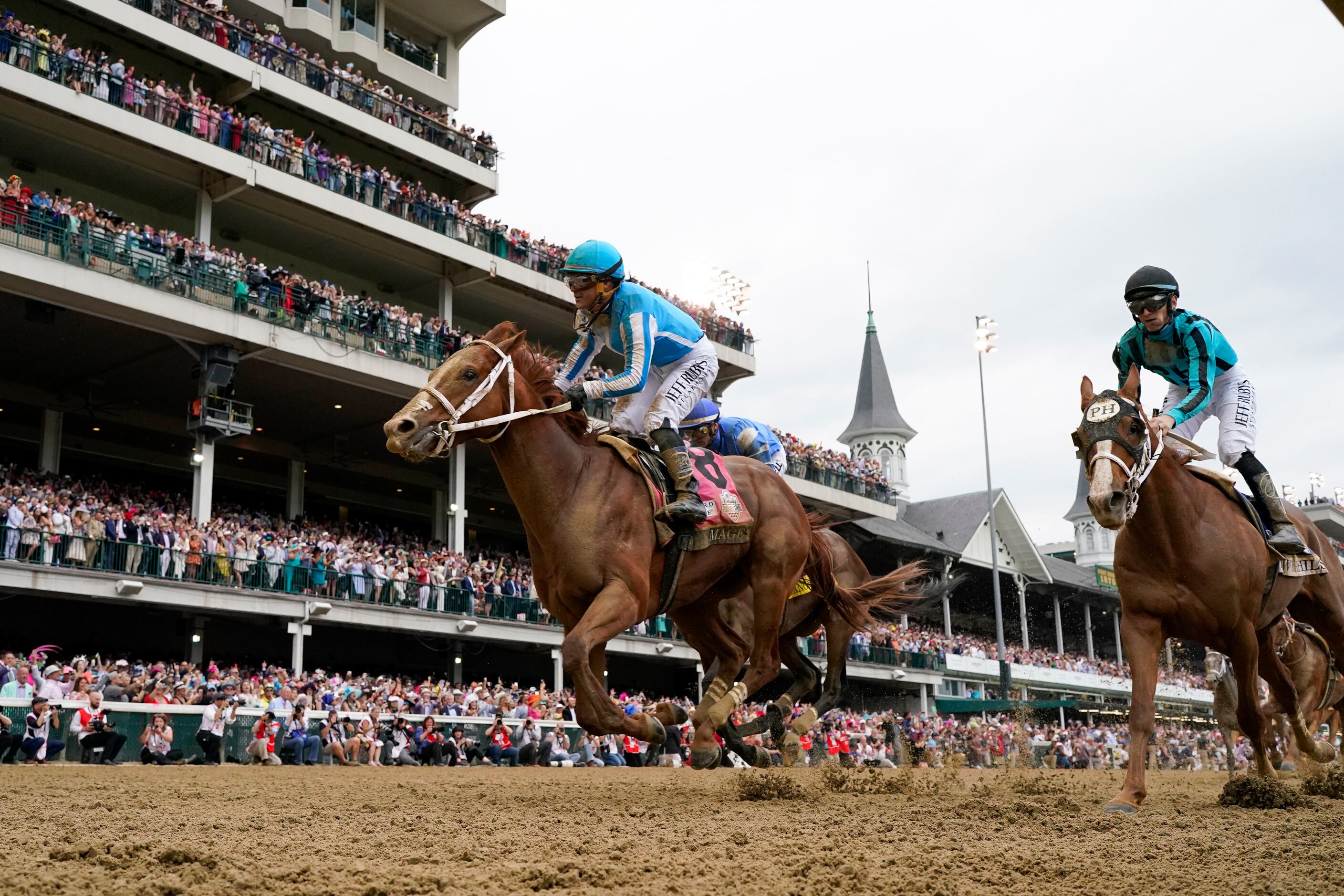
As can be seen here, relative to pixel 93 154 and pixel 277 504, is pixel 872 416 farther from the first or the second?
pixel 93 154

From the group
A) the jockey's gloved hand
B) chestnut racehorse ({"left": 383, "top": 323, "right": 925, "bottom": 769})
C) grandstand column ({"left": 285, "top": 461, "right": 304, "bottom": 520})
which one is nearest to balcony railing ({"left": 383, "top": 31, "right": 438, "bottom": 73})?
grandstand column ({"left": 285, "top": 461, "right": 304, "bottom": 520})

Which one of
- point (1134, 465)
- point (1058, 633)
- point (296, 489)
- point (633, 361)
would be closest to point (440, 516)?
point (296, 489)

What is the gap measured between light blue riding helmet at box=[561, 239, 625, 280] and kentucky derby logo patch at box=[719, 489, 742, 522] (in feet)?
5.47

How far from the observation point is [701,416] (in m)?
10.1

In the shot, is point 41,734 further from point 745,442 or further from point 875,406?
point 875,406

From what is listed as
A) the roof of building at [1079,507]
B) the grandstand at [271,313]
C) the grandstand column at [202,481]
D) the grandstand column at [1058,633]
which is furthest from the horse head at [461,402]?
the roof of building at [1079,507]

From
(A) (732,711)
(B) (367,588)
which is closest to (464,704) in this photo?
(B) (367,588)

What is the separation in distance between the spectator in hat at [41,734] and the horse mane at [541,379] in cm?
988

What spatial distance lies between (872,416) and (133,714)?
210 ft

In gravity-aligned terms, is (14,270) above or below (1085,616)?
above

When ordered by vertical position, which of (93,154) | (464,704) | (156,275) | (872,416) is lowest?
(464,704)

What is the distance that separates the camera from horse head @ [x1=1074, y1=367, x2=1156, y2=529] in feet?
21.3

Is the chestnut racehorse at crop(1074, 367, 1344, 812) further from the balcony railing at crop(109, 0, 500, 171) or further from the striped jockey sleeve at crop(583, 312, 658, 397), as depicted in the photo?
the balcony railing at crop(109, 0, 500, 171)

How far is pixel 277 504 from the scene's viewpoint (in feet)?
121
